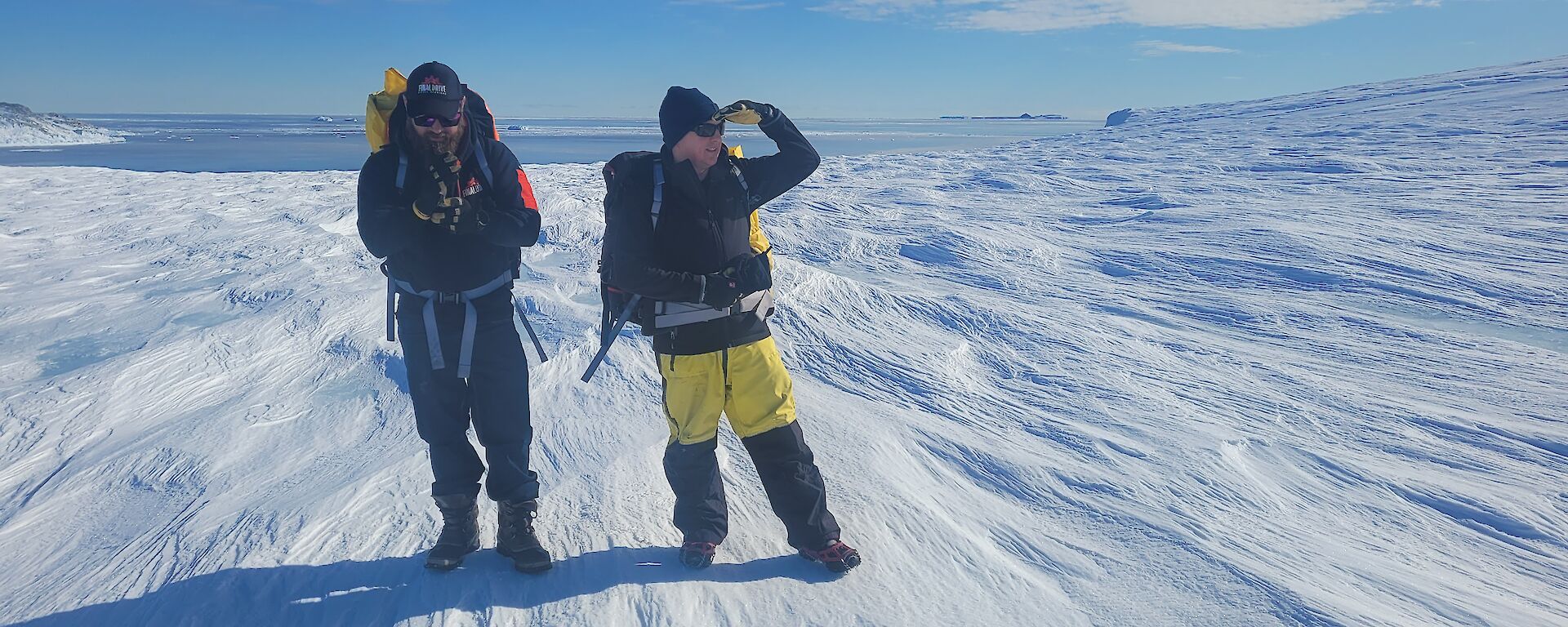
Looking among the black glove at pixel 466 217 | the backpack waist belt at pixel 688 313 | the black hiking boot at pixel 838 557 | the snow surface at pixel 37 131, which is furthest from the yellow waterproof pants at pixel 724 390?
the snow surface at pixel 37 131

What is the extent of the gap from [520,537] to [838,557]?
2.99 ft

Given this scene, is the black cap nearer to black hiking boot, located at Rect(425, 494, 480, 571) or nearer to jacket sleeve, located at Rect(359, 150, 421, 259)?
jacket sleeve, located at Rect(359, 150, 421, 259)

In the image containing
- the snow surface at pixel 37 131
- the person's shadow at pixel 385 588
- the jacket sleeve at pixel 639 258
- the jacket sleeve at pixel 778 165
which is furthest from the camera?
the snow surface at pixel 37 131

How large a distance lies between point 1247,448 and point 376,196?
315cm

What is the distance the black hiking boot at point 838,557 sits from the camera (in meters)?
2.15

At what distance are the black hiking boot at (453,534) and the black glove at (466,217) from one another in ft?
2.48

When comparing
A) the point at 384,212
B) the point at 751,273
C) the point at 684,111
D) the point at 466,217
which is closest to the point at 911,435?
the point at 751,273

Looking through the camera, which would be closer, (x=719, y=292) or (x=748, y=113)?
(x=719, y=292)

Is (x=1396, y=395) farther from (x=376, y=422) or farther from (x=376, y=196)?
(x=376, y=422)

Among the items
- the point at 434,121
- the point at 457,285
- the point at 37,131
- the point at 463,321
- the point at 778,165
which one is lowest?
the point at 463,321

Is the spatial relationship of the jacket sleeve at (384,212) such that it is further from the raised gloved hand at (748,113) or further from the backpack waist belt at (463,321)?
the raised gloved hand at (748,113)

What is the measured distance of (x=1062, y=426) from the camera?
316 cm

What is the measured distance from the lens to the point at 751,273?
6.88 ft

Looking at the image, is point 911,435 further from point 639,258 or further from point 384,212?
point 384,212
